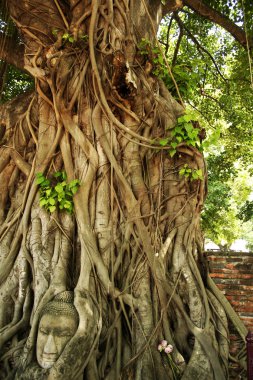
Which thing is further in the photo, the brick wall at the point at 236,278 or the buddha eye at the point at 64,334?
the brick wall at the point at 236,278

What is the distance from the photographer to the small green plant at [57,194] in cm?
323

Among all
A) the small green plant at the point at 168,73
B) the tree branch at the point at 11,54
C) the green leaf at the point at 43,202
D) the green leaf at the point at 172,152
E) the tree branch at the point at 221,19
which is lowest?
the green leaf at the point at 43,202

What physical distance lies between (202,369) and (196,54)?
5927 millimetres

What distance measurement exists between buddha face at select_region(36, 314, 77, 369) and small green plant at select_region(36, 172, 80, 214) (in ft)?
3.19

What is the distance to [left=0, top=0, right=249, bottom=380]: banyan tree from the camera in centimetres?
272

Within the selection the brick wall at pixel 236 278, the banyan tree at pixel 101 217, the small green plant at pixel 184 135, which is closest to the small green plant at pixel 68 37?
the banyan tree at pixel 101 217

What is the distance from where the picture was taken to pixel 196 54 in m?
7.18

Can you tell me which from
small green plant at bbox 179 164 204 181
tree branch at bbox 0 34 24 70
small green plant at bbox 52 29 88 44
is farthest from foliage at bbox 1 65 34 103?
small green plant at bbox 179 164 204 181

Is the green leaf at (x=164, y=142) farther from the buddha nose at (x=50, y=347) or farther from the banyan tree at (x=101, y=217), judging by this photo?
the buddha nose at (x=50, y=347)

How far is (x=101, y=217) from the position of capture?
3.25m

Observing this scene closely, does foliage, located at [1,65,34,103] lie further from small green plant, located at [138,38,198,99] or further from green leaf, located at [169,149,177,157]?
green leaf, located at [169,149,177,157]

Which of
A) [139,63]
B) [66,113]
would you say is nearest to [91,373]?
[66,113]

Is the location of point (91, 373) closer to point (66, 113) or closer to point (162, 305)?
point (162, 305)

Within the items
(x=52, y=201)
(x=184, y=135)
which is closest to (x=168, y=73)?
(x=184, y=135)
